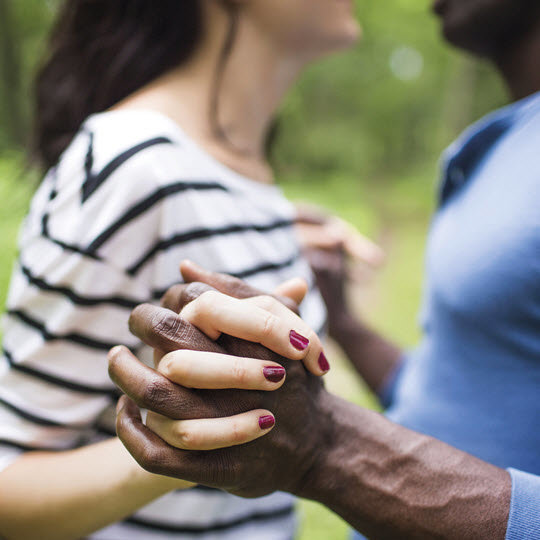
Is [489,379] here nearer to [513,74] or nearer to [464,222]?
[464,222]

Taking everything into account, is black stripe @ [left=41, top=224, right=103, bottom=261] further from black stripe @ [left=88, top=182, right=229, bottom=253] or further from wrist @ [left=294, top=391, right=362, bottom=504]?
wrist @ [left=294, top=391, right=362, bottom=504]

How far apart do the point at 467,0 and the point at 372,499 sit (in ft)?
6.14

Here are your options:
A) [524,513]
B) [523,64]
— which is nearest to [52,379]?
[524,513]

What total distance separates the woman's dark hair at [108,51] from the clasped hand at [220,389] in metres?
1.06

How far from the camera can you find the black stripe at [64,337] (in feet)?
3.92

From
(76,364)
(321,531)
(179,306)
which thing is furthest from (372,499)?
(321,531)

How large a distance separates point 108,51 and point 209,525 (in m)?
1.65

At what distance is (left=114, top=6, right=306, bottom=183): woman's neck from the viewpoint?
1.56 meters

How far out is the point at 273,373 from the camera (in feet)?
2.98

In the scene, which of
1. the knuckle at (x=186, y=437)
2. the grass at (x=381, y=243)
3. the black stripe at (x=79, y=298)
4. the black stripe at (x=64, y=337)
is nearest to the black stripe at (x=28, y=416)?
the black stripe at (x=64, y=337)

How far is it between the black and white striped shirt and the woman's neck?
6.8 inches

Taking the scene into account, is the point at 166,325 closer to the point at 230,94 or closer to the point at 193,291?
the point at 193,291

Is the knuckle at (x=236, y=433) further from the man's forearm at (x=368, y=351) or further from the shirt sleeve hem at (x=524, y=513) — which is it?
the man's forearm at (x=368, y=351)

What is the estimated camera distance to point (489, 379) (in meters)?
1.46
